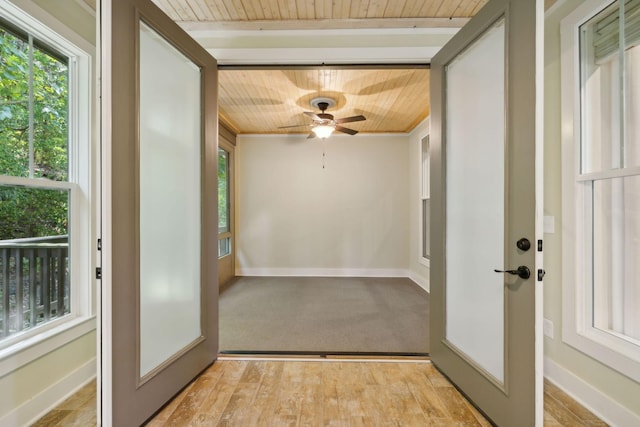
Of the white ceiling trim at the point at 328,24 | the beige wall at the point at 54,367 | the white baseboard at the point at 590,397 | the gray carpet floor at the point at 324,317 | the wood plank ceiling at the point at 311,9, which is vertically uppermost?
the wood plank ceiling at the point at 311,9

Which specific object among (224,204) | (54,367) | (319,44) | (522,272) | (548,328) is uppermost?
(319,44)

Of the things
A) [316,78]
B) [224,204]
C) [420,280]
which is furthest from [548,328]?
[224,204]

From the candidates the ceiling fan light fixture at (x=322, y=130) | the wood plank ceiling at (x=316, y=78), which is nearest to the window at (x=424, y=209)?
the wood plank ceiling at (x=316, y=78)

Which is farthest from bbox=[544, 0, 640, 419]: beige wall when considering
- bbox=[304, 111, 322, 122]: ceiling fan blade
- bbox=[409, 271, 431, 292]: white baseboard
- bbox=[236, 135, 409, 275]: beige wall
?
bbox=[236, 135, 409, 275]: beige wall

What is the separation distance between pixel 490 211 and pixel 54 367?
2729 mm

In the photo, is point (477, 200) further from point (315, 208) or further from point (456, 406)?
point (315, 208)

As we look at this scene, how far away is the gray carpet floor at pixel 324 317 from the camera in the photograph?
8.89 ft

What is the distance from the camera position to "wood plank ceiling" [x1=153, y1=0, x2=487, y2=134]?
7.42ft

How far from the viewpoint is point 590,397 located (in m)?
1.79

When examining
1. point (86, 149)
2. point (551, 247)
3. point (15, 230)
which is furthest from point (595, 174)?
point (15, 230)

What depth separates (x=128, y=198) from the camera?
1.56m

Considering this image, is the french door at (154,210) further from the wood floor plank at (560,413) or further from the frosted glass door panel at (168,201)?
the wood floor plank at (560,413)

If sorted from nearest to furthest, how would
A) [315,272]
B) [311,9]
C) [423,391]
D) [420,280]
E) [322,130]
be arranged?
[423,391], [311,9], [322,130], [420,280], [315,272]

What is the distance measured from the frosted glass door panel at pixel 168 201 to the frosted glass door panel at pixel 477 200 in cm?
178
